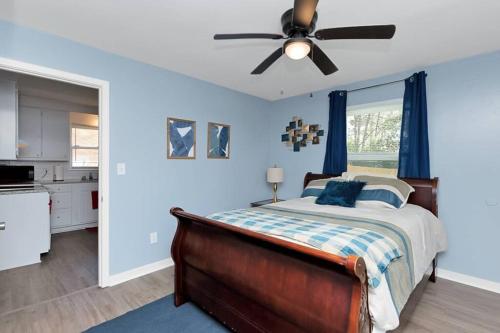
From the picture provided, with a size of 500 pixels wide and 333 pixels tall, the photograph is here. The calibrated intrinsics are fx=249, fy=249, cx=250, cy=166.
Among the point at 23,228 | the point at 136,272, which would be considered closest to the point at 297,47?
the point at 136,272

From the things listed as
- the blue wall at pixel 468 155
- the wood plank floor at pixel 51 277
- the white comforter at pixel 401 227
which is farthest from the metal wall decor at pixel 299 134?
the wood plank floor at pixel 51 277

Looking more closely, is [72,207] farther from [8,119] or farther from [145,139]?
[145,139]

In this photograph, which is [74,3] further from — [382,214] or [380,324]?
[382,214]

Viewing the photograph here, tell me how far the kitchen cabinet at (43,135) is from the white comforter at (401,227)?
4.54 m

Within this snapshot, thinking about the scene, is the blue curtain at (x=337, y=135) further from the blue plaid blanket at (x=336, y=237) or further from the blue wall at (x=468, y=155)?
the blue plaid blanket at (x=336, y=237)

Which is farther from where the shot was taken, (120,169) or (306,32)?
(120,169)

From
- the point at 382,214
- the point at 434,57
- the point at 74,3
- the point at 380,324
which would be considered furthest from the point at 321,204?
the point at 74,3

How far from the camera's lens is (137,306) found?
2295mm

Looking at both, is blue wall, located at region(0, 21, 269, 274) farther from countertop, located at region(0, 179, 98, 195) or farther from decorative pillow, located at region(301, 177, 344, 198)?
countertop, located at region(0, 179, 98, 195)

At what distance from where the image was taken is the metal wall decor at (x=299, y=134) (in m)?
4.02

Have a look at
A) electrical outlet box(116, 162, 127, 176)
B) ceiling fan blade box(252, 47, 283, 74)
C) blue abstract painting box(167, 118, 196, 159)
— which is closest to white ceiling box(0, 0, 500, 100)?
ceiling fan blade box(252, 47, 283, 74)

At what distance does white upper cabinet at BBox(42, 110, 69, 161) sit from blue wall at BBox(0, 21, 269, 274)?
117 inches

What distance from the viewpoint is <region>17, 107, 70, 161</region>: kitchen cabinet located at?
172 inches

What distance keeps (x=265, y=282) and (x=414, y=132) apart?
2.63 metres
